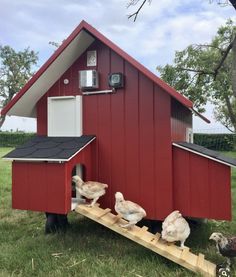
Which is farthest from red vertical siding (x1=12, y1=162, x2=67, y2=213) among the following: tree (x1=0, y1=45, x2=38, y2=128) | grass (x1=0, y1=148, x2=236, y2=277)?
tree (x1=0, y1=45, x2=38, y2=128)

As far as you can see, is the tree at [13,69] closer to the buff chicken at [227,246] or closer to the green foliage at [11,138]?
the green foliage at [11,138]

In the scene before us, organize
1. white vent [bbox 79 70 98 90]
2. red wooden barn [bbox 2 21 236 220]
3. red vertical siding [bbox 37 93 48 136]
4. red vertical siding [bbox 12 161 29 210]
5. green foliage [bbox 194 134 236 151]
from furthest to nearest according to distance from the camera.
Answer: green foliage [bbox 194 134 236 151] → red vertical siding [bbox 37 93 48 136] → white vent [bbox 79 70 98 90] → red vertical siding [bbox 12 161 29 210] → red wooden barn [bbox 2 21 236 220]

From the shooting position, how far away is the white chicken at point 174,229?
479 centimetres

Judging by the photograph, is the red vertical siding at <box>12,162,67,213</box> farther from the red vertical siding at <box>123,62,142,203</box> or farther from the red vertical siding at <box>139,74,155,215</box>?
the red vertical siding at <box>139,74,155,215</box>

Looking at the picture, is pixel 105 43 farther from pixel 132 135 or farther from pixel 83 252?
pixel 83 252

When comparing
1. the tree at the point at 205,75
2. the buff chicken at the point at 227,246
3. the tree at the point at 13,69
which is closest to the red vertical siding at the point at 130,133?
the buff chicken at the point at 227,246

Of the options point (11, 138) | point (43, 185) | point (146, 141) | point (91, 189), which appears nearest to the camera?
point (43, 185)

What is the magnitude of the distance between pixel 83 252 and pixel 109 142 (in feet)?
5.70

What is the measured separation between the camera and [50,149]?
5.50 metres

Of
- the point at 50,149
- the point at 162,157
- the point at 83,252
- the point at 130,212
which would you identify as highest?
the point at 50,149

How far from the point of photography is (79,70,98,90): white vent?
5.87 metres

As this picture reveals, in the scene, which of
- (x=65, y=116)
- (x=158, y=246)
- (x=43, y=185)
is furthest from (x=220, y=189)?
(x=65, y=116)

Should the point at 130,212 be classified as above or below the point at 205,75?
below

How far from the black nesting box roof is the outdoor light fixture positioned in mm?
907
